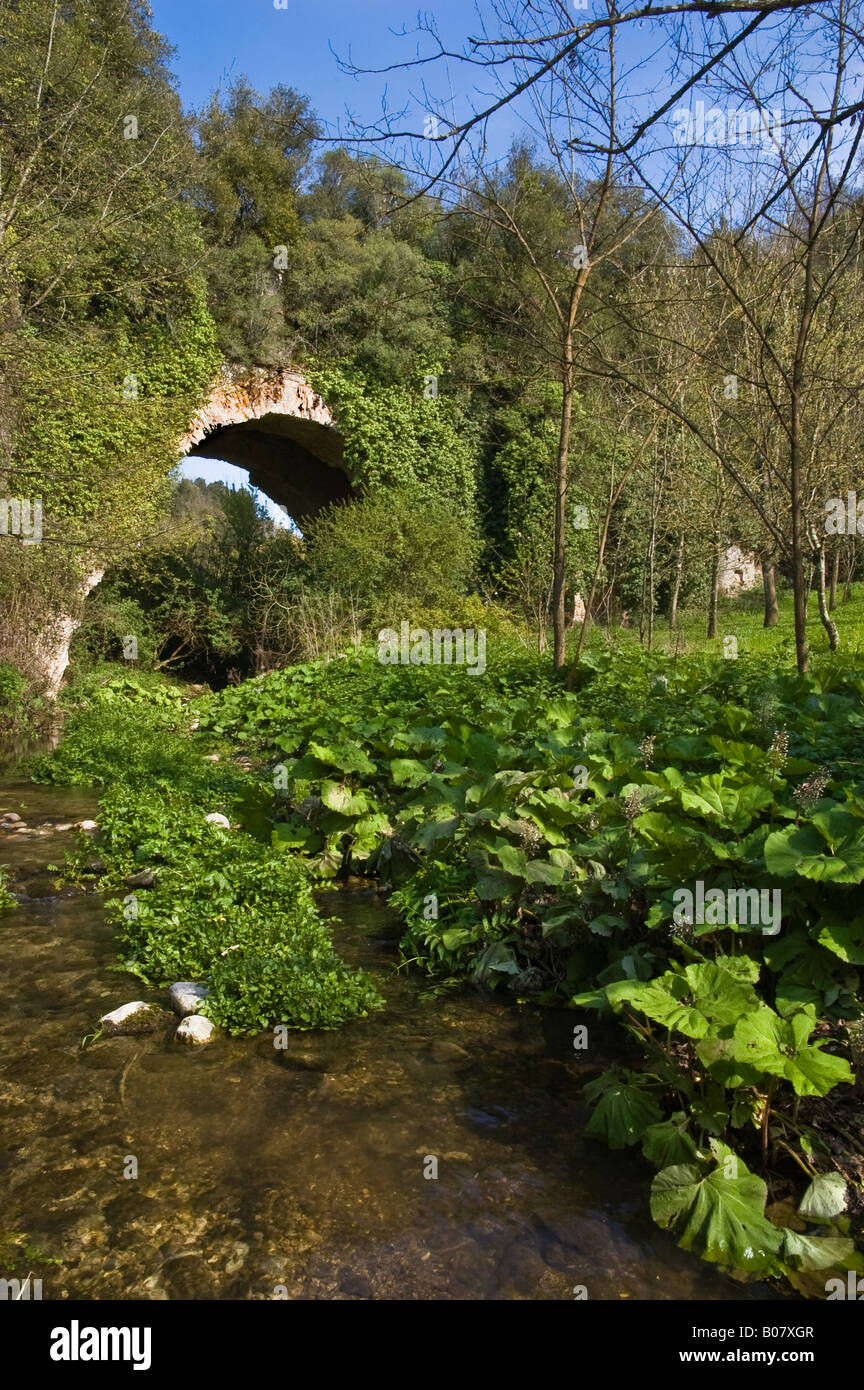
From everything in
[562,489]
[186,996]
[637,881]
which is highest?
[562,489]

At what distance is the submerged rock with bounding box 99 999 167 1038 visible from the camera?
3791 mm

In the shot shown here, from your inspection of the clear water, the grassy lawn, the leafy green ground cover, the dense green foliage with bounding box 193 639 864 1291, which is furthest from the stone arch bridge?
the clear water

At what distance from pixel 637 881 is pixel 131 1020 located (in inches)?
88.0

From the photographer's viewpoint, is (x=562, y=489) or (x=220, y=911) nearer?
(x=220, y=911)

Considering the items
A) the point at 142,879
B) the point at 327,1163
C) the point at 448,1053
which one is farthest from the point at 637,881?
the point at 142,879

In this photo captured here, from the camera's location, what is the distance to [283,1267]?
2.48 meters

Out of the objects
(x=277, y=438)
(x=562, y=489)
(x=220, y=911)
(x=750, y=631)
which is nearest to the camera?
(x=220, y=911)

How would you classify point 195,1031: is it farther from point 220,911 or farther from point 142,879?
point 142,879

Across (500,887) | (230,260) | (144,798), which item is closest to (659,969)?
(500,887)

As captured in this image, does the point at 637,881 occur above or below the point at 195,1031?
above

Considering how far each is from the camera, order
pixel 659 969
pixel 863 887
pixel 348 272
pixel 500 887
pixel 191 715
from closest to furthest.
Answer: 1. pixel 863 887
2. pixel 659 969
3. pixel 500 887
4. pixel 191 715
5. pixel 348 272

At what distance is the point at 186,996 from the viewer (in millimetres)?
3979
